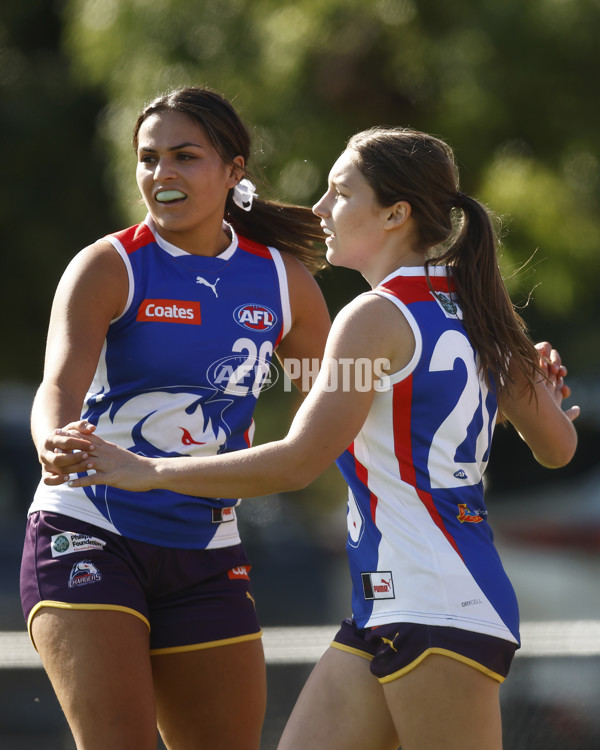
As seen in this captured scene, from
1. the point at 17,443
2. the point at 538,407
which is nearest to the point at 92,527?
the point at 538,407

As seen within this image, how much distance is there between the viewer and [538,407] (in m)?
2.42

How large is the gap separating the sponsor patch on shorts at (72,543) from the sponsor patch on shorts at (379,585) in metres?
0.72

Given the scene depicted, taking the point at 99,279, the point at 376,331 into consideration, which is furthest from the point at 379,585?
the point at 99,279

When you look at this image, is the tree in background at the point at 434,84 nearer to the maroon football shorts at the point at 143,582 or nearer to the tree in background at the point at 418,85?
the tree in background at the point at 418,85

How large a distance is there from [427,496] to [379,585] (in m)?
0.20

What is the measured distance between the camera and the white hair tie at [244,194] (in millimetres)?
3047

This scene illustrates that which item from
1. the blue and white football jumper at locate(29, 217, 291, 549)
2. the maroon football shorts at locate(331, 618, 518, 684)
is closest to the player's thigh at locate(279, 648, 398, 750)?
the maroon football shorts at locate(331, 618, 518, 684)

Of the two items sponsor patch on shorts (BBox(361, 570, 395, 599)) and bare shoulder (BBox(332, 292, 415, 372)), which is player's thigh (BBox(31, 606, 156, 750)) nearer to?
sponsor patch on shorts (BBox(361, 570, 395, 599))

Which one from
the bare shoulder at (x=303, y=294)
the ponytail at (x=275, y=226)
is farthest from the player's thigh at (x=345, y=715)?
the ponytail at (x=275, y=226)

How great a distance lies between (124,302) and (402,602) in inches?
39.9

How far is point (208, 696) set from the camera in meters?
2.75

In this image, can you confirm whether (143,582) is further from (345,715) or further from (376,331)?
(376,331)

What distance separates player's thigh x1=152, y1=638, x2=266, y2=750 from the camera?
8.98ft

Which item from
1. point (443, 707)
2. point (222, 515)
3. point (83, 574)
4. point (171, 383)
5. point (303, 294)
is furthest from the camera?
point (303, 294)
